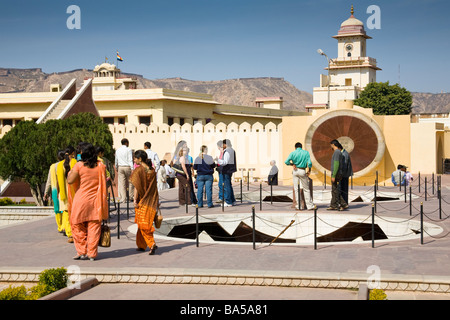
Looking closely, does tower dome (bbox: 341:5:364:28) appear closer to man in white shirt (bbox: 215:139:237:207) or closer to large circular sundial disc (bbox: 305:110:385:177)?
large circular sundial disc (bbox: 305:110:385:177)

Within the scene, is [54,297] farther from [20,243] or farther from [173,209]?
[173,209]

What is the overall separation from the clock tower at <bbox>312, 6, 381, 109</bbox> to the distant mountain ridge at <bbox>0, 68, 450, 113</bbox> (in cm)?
7734

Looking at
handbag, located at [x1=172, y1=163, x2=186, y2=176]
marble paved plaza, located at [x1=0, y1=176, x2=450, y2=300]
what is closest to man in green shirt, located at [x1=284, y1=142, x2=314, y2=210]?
handbag, located at [x1=172, y1=163, x2=186, y2=176]

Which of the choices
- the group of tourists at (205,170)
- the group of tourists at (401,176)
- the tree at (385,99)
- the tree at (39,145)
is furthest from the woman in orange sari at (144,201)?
the tree at (385,99)

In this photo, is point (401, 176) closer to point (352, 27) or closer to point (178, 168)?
point (178, 168)

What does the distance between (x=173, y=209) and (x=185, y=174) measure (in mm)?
972

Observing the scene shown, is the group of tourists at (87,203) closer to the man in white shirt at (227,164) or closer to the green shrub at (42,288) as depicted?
the green shrub at (42,288)

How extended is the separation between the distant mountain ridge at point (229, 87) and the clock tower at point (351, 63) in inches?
3045

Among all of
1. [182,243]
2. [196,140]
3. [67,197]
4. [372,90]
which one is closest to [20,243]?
[67,197]

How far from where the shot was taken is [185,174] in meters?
16.3

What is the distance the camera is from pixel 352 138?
24.0 meters

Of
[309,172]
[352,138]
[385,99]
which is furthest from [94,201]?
[385,99]
